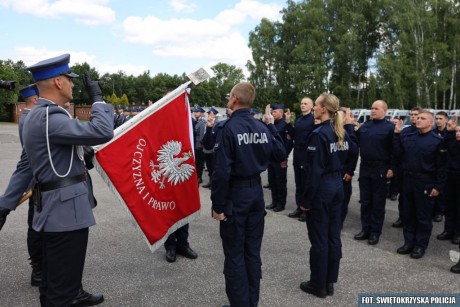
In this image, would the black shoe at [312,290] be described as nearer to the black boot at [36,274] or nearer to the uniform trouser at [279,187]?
the black boot at [36,274]

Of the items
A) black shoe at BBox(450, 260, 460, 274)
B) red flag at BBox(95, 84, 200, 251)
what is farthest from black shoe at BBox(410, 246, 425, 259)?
red flag at BBox(95, 84, 200, 251)

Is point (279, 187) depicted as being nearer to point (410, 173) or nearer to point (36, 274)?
point (410, 173)

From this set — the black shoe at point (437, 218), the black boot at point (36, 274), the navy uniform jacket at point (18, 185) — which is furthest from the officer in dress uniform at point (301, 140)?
the navy uniform jacket at point (18, 185)

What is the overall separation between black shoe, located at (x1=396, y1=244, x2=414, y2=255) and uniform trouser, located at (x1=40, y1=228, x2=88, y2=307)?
13.8ft

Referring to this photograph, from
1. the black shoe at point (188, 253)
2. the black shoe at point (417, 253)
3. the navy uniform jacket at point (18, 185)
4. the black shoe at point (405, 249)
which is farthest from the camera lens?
the black shoe at point (405, 249)

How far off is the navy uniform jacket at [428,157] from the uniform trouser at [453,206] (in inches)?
44.7

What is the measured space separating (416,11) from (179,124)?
29937 mm

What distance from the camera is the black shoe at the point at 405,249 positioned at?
17.0 feet

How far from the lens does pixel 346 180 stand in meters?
6.06

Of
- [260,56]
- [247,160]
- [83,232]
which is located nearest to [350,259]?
[247,160]

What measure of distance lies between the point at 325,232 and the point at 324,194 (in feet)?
1.31

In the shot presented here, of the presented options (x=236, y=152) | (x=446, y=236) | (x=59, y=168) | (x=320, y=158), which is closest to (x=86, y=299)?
(x=59, y=168)

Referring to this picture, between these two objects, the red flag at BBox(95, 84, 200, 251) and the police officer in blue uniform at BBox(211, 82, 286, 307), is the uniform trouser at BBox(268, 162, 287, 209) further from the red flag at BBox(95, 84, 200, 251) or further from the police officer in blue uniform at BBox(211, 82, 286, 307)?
the police officer in blue uniform at BBox(211, 82, 286, 307)

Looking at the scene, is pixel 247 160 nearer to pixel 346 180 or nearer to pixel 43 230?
pixel 43 230
